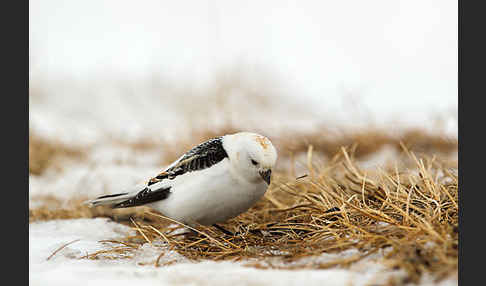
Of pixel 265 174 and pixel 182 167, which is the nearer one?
pixel 265 174

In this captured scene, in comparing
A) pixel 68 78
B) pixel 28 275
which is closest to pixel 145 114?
pixel 68 78

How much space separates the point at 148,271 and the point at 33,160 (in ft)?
9.80

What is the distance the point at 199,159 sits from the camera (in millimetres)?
1745

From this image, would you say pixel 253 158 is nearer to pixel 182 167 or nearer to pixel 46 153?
pixel 182 167

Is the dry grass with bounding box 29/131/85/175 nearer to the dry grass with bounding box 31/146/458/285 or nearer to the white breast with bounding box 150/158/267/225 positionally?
the dry grass with bounding box 31/146/458/285

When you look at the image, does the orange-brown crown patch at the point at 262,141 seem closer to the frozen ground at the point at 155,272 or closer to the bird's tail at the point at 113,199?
the frozen ground at the point at 155,272

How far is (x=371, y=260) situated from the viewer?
1.26m

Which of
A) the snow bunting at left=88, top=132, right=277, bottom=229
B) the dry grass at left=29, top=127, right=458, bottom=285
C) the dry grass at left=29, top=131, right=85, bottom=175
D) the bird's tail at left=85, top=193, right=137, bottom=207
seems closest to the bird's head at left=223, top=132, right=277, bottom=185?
A: the snow bunting at left=88, top=132, right=277, bottom=229

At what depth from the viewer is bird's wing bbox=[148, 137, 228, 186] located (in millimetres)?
1718

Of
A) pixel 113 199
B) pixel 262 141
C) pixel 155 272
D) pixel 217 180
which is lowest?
pixel 155 272

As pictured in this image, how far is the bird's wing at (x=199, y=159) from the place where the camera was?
1.72 meters

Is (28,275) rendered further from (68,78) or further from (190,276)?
(68,78)

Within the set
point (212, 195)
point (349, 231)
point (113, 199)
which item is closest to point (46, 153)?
point (113, 199)

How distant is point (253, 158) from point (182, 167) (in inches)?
12.9
